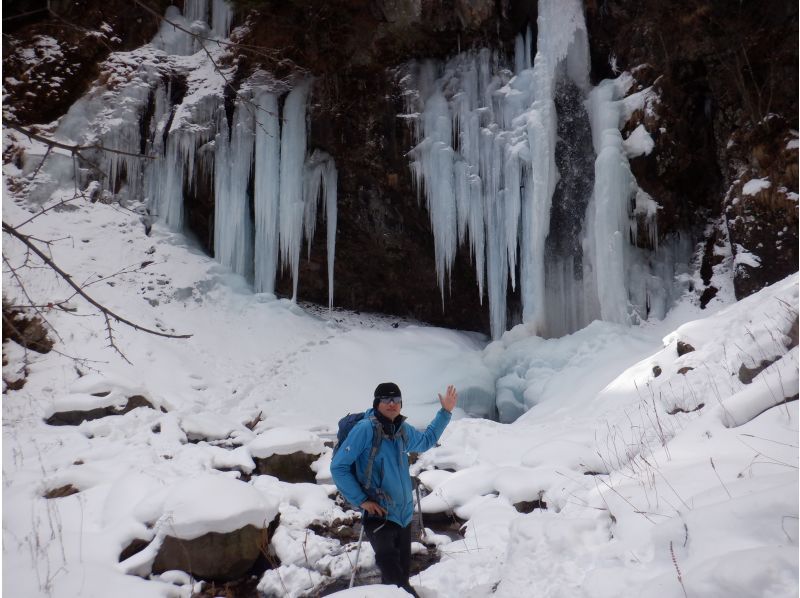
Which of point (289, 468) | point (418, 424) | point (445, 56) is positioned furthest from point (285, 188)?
point (289, 468)

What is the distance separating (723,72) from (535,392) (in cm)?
606

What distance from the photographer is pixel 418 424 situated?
7.59 meters

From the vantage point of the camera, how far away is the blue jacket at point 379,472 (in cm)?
264

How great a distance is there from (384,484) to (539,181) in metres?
7.34

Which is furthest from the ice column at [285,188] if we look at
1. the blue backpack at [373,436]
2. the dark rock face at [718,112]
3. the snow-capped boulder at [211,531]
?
the blue backpack at [373,436]

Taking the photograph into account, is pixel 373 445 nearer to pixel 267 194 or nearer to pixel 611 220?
pixel 611 220

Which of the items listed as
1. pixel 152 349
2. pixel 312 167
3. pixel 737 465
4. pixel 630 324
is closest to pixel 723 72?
pixel 630 324

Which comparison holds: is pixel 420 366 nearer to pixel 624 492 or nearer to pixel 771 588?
pixel 624 492

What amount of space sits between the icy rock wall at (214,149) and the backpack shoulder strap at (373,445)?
7.94 m

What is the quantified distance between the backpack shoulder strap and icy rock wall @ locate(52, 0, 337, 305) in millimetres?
7936

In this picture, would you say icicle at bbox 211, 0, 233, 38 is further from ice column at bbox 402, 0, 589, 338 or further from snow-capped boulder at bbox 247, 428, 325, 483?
snow-capped boulder at bbox 247, 428, 325, 483

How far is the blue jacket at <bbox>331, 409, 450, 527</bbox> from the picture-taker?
264 centimetres

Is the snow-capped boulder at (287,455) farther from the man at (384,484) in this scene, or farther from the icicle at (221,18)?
the icicle at (221,18)

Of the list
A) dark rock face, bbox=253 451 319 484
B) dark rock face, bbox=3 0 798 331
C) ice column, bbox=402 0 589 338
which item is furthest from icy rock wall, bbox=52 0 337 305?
dark rock face, bbox=253 451 319 484
